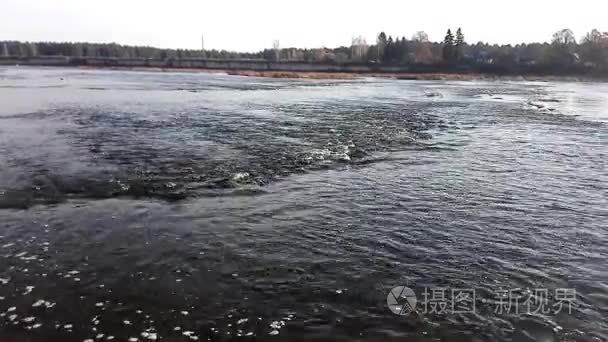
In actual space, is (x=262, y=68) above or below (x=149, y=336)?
above

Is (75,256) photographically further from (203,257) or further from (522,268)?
(522,268)

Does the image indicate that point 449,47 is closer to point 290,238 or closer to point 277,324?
point 290,238

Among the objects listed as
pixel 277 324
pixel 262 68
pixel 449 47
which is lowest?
pixel 277 324

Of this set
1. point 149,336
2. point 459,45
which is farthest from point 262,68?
point 149,336

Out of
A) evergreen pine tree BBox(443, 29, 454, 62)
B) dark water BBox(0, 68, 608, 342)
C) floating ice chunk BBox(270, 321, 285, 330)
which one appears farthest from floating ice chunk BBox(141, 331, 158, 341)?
evergreen pine tree BBox(443, 29, 454, 62)

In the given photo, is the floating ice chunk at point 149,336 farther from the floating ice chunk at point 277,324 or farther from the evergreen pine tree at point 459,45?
the evergreen pine tree at point 459,45

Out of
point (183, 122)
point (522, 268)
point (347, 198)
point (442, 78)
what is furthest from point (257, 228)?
point (442, 78)

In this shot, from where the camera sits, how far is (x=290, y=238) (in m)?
10.6

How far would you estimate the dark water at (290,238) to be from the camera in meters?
7.34

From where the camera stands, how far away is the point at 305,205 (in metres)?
13.0

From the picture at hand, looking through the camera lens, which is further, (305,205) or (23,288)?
(305,205)

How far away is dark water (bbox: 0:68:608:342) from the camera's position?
7336 millimetres

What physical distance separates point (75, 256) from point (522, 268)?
922 centimetres

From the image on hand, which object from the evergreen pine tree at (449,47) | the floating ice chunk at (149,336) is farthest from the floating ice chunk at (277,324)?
the evergreen pine tree at (449,47)
